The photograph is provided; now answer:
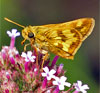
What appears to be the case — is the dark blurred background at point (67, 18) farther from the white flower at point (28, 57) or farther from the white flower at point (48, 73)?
the white flower at point (48, 73)

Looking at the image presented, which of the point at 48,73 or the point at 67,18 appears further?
the point at 67,18

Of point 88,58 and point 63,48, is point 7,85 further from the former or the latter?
point 88,58

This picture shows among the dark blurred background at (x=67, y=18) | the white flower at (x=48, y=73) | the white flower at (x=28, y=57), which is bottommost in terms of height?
the white flower at (x=48, y=73)

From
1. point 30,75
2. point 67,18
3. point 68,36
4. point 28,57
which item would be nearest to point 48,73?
point 30,75

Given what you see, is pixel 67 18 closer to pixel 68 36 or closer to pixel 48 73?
pixel 68 36

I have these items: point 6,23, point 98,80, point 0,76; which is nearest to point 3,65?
point 0,76

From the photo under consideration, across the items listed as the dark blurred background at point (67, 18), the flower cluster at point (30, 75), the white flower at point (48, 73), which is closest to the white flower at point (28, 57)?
the flower cluster at point (30, 75)
